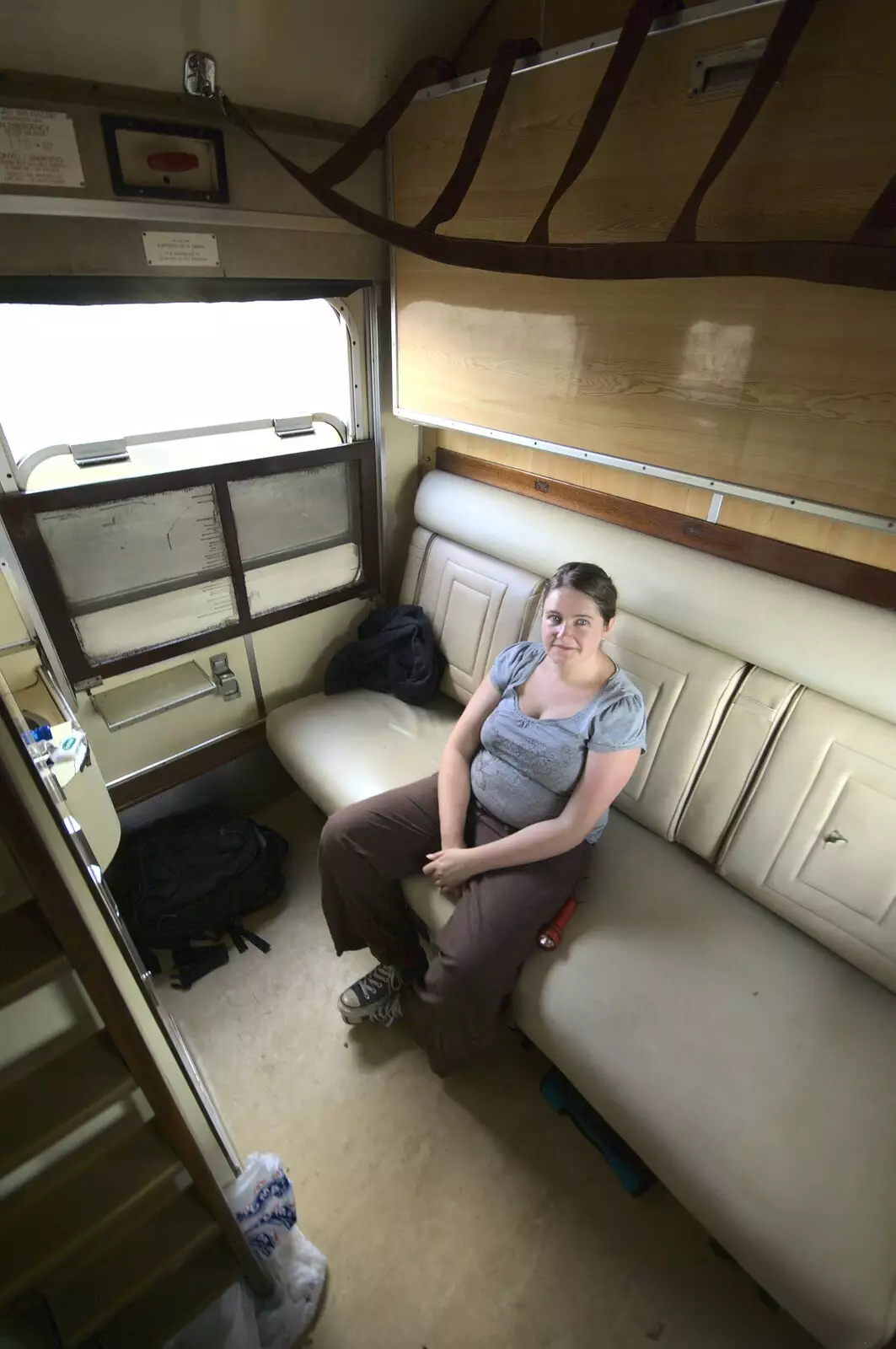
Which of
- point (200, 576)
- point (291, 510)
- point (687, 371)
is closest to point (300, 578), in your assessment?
point (291, 510)

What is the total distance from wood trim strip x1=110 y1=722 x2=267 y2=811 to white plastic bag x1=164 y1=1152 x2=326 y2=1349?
4.13 feet

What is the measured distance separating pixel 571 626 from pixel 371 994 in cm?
121

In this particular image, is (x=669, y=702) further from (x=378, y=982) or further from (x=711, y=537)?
(x=378, y=982)

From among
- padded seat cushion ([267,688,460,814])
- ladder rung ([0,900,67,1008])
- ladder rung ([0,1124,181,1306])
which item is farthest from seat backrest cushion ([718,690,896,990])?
ladder rung ([0,900,67,1008])

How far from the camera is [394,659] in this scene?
2494 mm

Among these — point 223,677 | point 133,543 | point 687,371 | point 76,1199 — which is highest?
point 687,371

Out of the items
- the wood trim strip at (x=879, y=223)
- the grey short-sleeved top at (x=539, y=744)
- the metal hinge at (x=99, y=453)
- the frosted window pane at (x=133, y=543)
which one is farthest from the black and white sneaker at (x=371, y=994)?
the wood trim strip at (x=879, y=223)

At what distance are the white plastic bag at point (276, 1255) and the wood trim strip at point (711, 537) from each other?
1801mm

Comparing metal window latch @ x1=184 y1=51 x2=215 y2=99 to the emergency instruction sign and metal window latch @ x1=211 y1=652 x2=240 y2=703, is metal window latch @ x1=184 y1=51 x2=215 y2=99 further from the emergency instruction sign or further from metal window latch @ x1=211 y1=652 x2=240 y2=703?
metal window latch @ x1=211 y1=652 x2=240 y2=703

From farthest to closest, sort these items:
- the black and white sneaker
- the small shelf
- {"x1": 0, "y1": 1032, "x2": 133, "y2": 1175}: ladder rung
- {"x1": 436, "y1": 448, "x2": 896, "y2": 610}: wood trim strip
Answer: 1. the small shelf
2. the black and white sneaker
3. {"x1": 436, "y1": 448, "x2": 896, "y2": 610}: wood trim strip
4. {"x1": 0, "y1": 1032, "x2": 133, "y2": 1175}: ladder rung

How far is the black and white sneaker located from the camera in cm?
189

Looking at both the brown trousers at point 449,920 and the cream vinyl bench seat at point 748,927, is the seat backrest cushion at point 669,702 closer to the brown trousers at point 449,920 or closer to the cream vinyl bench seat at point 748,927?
the cream vinyl bench seat at point 748,927

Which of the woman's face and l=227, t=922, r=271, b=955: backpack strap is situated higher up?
the woman's face

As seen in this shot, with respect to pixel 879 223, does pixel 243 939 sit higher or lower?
lower
